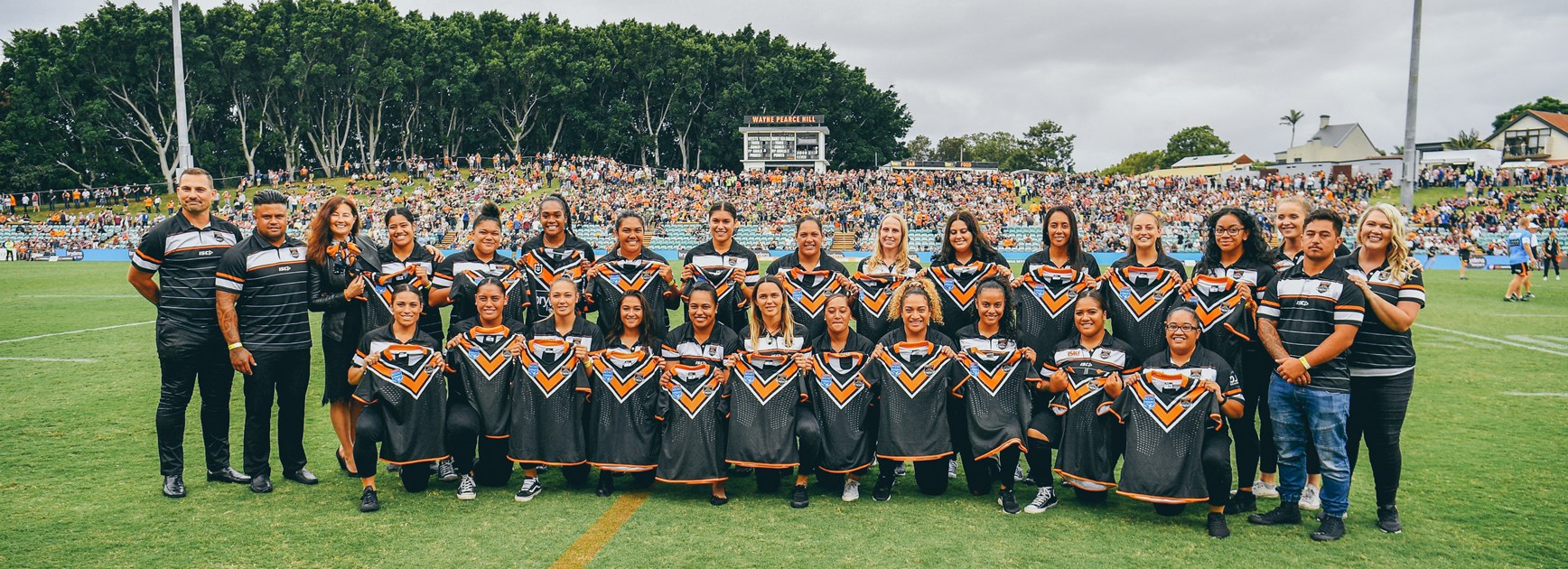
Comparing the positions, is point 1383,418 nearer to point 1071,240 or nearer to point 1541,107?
point 1071,240

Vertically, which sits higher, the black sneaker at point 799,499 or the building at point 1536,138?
the building at point 1536,138

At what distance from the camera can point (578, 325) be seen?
5.40 meters

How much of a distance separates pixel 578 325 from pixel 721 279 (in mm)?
1157

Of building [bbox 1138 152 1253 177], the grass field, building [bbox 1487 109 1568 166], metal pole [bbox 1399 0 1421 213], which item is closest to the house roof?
building [bbox 1138 152 1253 177]

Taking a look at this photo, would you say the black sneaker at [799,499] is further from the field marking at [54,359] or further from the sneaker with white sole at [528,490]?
the field marking at [54,359]

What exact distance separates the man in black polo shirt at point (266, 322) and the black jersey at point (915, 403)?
3592 mm

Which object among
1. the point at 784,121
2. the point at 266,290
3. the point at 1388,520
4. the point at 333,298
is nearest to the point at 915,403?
the point at 1388,520

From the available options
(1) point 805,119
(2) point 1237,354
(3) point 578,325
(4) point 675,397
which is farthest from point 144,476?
(1) point 805,119

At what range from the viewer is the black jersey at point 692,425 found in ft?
16.9

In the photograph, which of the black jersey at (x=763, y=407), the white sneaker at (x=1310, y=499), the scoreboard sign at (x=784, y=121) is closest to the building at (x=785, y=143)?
the scoreboard sign at (x=784, y=121)

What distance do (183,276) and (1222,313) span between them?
620 centimetres

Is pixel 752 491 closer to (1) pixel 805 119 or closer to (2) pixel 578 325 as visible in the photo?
(2) pixel 578 325

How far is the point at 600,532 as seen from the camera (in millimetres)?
4648

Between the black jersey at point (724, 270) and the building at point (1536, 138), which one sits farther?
the building at point (1536, 138)
